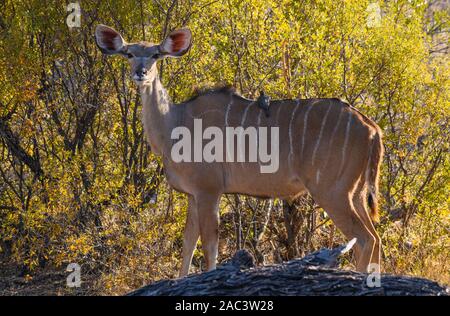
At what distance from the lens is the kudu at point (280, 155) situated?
5414mm

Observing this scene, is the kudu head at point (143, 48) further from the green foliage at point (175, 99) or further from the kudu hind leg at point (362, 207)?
the kudu hind leg at point (362, 207)

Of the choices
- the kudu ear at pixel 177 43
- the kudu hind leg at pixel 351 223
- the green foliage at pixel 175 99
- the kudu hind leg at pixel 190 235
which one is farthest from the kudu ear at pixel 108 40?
the kudu hind leg at pixel 351 223

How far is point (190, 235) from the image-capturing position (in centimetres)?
584

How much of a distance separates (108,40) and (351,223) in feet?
5.73

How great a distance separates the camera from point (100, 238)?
242 inches

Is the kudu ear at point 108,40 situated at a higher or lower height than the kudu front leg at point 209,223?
higher

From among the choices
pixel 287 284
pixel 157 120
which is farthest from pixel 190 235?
pixel 287 284

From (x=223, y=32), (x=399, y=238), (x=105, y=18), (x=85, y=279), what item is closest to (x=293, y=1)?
(x=223, y=32)

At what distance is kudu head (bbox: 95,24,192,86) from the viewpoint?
5.61 m

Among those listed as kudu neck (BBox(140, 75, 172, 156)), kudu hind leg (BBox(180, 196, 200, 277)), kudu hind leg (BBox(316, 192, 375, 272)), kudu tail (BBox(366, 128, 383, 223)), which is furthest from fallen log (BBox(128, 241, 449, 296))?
kudu neck (BBox(140, 75, 172, 156))

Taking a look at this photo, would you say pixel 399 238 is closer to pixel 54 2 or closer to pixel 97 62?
pixel 97 62

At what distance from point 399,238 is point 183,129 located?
1716 millimetres

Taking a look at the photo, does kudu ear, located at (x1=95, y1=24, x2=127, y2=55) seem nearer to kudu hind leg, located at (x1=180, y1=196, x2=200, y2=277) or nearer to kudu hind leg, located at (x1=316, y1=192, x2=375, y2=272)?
kudu hind leg, located at (x1=180, y1=196, x2=200, y2=277)

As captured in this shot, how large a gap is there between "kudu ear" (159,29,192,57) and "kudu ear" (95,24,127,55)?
25 cm
